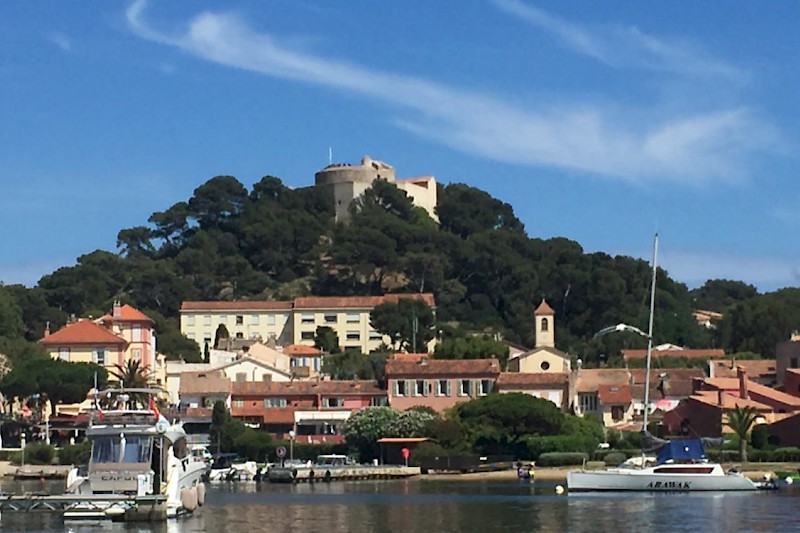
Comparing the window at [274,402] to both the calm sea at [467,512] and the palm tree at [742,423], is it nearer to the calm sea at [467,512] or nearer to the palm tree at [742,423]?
the palm tree at [742,423]

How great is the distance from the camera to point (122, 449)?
4947 cm

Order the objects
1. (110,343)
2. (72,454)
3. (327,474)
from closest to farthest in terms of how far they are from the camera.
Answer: (327,474) → (72,454) → (110,343)

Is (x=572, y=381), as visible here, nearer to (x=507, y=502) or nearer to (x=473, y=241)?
(x=507, y=502)

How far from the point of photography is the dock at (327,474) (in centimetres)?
7938

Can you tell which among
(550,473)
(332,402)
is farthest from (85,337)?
(550,473)

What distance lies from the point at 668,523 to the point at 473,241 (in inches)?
4373

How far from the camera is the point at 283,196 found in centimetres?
17475

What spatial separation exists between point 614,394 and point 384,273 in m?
59.2

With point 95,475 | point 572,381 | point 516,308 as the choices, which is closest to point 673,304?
point 516,308

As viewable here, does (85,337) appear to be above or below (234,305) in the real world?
below

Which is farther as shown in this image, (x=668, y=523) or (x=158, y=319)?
(x=158, y=319)

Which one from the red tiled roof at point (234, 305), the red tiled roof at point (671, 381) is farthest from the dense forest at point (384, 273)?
the red tiled roof at point (671, 381)

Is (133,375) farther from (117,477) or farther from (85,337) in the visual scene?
(117,477)

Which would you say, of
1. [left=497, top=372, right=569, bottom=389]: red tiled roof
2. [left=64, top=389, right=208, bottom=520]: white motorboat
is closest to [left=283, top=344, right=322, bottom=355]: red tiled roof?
[left=497, top=372, right=569, bottom=389]: red tiled roof
